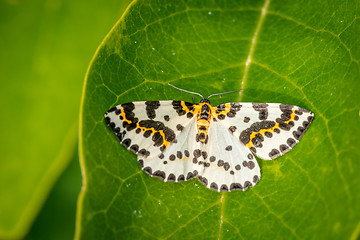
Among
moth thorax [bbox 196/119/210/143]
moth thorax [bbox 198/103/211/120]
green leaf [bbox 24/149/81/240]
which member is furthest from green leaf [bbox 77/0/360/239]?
green leaf [bbox 24/149/81/240]

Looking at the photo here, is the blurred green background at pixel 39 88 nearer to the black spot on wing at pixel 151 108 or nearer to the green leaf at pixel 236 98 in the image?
the black spot on wing at pixel 151 108

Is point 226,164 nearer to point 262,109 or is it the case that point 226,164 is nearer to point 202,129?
point 202,129

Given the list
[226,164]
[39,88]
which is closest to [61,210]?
[39,88]

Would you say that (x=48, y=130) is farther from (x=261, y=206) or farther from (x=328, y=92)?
(x=328, y=92)

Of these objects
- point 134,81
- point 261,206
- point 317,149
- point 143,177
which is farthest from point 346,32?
point 143,177

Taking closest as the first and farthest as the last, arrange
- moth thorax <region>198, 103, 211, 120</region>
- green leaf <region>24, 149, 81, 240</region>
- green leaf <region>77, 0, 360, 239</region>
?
green leaf <region>77, 0, 360, 239</region>
moth thorax <region>198, 103, 211, 120</region>
green leaf <region>24, 149, 81, 240</region>

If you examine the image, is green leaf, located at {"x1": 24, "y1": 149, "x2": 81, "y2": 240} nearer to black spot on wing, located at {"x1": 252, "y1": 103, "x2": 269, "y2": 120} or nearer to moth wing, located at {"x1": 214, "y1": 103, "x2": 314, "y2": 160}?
moth wing, located at {"x1": 214, "y1": 103, "x2": 314, "y2": 160}
